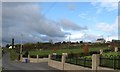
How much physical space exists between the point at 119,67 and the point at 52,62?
2359 centimetres

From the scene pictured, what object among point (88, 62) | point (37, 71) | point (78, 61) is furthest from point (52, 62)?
point (88, 62)

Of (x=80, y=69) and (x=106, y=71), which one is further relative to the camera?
(x=80, y=69)

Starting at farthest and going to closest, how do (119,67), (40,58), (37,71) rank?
(40,58)
(37,71)
(119,67)

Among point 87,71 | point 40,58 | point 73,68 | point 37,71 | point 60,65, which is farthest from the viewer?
point 40,58

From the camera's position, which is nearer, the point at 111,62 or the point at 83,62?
the point at 111,62

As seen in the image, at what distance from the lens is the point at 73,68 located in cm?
3142

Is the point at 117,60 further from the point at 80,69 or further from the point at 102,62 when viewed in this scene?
the point at 80,69

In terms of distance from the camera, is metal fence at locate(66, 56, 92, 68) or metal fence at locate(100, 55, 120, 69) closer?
metal fence at locate(100, 55, 120, 69)

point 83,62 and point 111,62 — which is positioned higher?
point 111,62

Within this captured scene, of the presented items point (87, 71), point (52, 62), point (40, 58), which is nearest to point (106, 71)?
point (87, 71)

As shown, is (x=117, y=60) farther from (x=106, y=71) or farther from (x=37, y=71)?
(x=37, y=71)

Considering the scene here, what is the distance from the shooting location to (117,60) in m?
22.8

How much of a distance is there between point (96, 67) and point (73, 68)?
6.77 meters

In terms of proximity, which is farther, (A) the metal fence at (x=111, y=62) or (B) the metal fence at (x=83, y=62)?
(B) the metal fence at (x=83, y=62)
